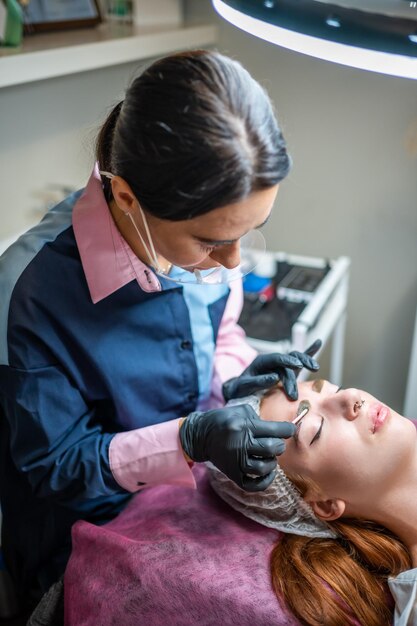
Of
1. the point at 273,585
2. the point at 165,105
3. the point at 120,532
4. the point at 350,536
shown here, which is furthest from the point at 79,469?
the point at 165,105

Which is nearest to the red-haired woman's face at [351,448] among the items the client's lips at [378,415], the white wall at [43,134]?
the client's lips at [378,415]

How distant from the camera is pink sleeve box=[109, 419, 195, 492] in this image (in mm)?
1125

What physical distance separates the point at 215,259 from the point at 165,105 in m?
0.28

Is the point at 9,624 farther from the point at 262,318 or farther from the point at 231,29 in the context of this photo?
the point at 231,29

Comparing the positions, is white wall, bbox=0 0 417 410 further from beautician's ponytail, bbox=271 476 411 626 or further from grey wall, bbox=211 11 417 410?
beautician's ponytail, bbox=271 476 411 626

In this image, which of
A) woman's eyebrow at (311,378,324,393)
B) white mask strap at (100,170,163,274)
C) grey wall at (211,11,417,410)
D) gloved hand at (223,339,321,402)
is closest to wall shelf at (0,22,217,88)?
grey wall at (211,11,417,410)

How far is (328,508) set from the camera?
1.16 metres

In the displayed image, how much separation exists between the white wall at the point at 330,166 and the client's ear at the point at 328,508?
3.84 feet

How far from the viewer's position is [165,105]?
0.86 m

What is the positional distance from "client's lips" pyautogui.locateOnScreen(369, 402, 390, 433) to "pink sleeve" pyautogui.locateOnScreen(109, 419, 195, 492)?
35cm

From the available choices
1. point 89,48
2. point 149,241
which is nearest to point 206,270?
point 149,241

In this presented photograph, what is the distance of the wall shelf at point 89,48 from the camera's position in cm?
155

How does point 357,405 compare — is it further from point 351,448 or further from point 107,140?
point 107,140

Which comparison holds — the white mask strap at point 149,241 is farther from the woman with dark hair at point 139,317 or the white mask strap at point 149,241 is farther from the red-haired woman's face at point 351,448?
the red-haired woman's face at point 351,448
